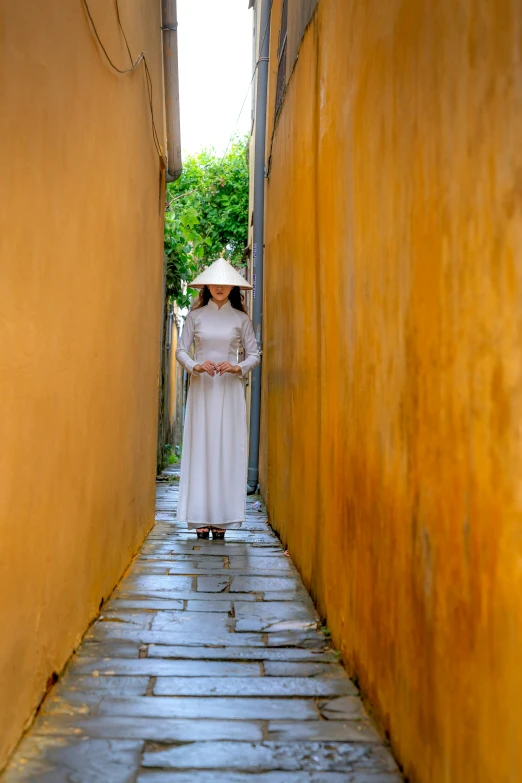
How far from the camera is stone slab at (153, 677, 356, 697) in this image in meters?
2.87

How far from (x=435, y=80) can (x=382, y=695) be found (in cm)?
182

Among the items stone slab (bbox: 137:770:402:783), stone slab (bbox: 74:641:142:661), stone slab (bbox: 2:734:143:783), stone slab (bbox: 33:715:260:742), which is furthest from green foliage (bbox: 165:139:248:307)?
stone slab (bbox: 137:770:402:783)

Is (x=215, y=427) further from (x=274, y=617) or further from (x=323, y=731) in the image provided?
(x=323, y=731)

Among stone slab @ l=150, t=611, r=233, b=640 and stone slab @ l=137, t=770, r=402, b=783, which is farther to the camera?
stone slab @ l=150, t=611, r=233, b=640

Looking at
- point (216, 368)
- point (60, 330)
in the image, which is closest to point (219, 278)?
point (216, 368)

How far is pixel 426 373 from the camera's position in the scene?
6.84 feet

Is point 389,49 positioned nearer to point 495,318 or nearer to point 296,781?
point 495,318

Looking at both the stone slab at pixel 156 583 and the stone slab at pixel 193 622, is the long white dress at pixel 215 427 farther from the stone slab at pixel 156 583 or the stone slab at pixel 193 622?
the stone slab at pixel 193 622

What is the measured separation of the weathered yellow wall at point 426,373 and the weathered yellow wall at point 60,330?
1057 mm

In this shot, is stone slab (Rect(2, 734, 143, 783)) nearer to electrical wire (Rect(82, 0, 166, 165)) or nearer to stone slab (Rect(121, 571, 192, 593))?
stone slab (Rect(121, 571, 192, 593))

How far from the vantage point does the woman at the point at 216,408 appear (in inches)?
244

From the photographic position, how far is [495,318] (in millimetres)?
1579

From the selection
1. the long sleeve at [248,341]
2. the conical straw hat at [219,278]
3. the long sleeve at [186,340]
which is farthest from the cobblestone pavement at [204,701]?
the conical straw hat at [219,278]

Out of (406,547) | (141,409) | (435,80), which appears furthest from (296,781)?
(141,409)
